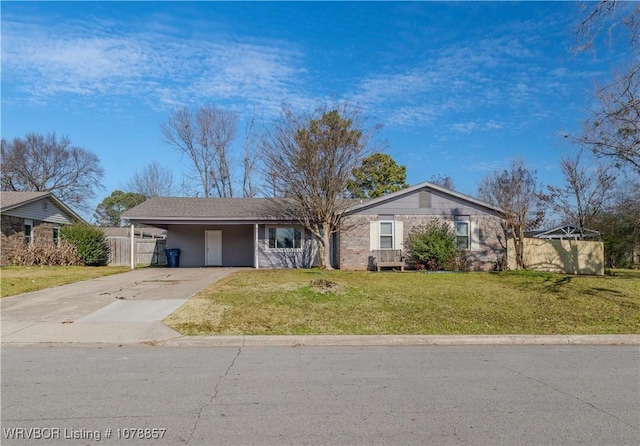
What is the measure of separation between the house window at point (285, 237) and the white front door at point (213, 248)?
3881mm

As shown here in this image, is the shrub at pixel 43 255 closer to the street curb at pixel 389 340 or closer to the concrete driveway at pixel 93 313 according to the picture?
the concrete driveway at pixel 93 313

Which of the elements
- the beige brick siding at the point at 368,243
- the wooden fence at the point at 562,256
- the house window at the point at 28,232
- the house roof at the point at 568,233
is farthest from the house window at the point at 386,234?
the house window at the point at 28,232

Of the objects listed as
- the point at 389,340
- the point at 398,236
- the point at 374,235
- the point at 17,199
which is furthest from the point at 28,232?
the point at 389,340

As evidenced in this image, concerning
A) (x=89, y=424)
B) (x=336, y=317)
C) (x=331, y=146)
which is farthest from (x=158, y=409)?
(x=331, y=146)

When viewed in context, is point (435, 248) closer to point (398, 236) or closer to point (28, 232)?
point (398, 236)

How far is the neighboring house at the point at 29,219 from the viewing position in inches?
976

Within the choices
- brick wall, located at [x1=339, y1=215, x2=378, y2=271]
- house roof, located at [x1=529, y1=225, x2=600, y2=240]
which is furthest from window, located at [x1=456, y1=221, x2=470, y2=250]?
house roof, located at [x1=529, y1=225, x2=600, y2=240]

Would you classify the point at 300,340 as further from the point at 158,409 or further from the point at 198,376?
the point at 158,409

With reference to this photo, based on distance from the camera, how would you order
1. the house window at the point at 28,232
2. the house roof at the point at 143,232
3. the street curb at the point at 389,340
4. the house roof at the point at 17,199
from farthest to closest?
the house roof at the point at 143,232
the house window at the point at 28,232
the house roof at the point at 17,199
the street curb at the point at 389,340

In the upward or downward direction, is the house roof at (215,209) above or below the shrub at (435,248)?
above

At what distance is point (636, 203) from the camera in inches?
1172

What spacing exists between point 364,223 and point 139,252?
1463 centimetres

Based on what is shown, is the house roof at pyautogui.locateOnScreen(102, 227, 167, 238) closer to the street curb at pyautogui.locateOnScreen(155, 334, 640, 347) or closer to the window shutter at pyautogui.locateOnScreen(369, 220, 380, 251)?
the window shutter at pyautogui.locateOnScreen(369, 220, 380, 251)

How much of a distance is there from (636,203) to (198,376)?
32.8 m
